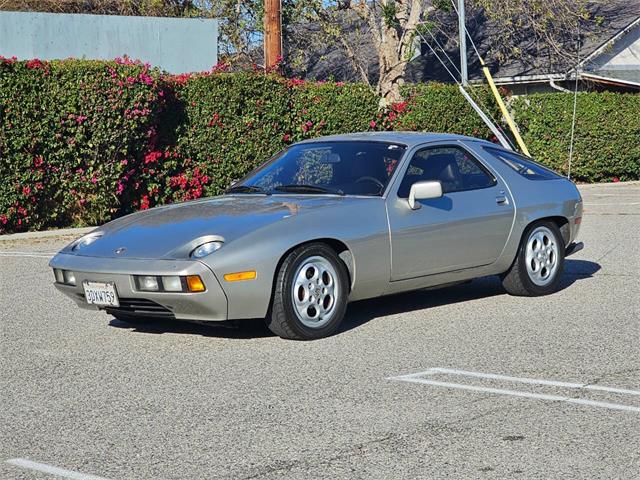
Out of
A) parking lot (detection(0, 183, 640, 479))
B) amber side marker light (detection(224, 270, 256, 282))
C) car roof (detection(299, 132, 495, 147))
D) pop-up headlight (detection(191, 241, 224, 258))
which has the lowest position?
parking lot (detection(0, 183, 640, 479))

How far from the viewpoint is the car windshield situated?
886cm

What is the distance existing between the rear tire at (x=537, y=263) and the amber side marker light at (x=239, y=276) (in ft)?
9.41

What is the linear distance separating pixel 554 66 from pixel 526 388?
91.3 ft

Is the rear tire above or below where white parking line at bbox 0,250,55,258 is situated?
above

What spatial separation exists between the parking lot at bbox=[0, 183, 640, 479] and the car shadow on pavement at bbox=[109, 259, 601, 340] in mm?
35

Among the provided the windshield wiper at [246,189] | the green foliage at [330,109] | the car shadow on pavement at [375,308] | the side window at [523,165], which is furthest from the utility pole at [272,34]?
the windshield wiper at [246,189]

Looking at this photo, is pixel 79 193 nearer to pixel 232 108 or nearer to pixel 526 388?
pixel 232 108

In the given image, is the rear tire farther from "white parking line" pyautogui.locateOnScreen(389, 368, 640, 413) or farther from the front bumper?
the front bumper

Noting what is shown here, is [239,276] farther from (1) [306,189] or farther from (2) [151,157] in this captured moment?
(2) [151,157]

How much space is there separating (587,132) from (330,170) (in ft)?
62.8

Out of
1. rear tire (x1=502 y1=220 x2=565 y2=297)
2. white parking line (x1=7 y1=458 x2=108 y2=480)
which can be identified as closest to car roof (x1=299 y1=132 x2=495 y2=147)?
rear tire (x1=502 y1=220 x2=565 y2=297)

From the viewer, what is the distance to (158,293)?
7699 mm

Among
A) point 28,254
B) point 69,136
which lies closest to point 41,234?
point 69,136

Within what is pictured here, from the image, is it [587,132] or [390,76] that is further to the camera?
[390,76]
